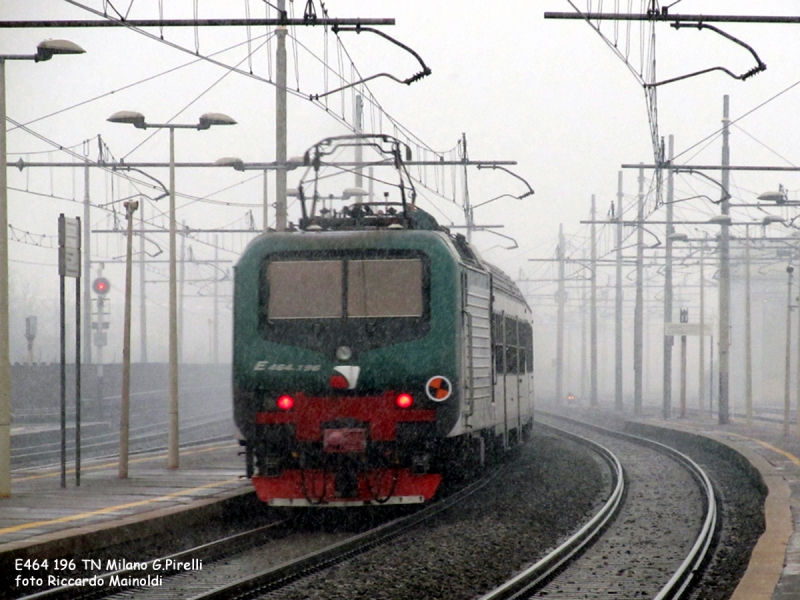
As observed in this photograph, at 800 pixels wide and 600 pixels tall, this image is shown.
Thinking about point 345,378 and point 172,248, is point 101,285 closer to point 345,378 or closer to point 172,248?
point 172,248

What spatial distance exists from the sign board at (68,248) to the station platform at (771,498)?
26.7 feet

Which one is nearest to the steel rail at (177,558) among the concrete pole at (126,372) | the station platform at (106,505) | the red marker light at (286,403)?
the station platform at (106,505)

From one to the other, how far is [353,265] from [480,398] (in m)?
2.44

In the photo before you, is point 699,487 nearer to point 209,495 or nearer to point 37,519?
point 209,495

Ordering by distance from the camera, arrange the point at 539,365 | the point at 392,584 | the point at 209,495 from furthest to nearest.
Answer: the point at 539,365
the point at 209,495
the point at 392,584

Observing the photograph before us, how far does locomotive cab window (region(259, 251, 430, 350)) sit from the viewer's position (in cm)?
1260

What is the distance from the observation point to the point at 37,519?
36.5 ft

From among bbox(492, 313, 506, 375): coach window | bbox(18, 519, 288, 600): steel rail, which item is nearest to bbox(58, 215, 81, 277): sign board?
bbox(18, 519, 288, 600): steel rail

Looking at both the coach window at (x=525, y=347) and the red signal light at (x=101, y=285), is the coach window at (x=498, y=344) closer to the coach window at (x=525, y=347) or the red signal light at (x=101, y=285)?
the coach window at (x=525, y=347)

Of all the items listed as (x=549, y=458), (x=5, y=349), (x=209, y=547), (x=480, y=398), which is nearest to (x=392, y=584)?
(x=209, y=547)

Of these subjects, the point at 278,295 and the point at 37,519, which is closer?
the point at 37,519

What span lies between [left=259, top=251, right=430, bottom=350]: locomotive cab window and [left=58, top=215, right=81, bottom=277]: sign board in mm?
2693

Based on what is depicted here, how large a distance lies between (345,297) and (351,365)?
2.41 ft

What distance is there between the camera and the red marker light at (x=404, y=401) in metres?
12.4
